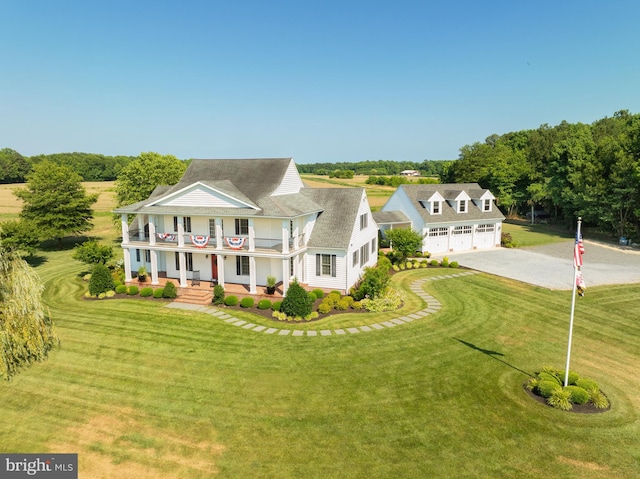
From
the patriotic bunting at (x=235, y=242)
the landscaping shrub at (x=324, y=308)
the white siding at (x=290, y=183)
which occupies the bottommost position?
the landscaping shrub at (x=324, y=308)

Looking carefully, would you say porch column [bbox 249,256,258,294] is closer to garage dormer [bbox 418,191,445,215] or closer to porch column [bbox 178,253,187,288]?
porch column [bbox 178,253,187,288]

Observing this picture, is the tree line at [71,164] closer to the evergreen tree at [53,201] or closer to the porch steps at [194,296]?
the evergreen tree at [53,201]

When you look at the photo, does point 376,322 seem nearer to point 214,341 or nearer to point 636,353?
point 214,341

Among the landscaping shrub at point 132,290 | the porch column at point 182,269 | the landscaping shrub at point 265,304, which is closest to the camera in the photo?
the landscaping shrub at point 265,304

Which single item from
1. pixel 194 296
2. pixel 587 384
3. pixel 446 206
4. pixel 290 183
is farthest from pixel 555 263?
pixel 194 296

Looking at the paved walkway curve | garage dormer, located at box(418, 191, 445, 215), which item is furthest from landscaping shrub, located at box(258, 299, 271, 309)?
garage dormer, located at box(418, 191, 445, 215)

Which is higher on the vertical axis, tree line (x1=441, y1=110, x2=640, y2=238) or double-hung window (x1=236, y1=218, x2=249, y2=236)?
tree line (x1=441, y1=110, x2=640, y2=238)

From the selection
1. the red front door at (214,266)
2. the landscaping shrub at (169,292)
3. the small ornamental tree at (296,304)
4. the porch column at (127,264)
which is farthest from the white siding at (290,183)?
the porch column at (127,264)
